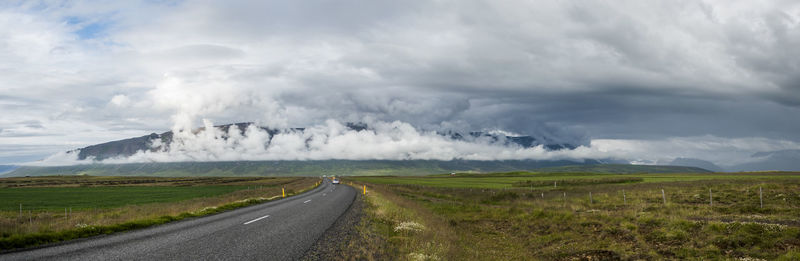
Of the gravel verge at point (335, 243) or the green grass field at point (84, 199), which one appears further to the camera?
the green grass field at point (84, 199)

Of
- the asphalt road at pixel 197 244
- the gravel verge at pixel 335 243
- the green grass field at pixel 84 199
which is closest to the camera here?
the asphalt road at pixel 197 244

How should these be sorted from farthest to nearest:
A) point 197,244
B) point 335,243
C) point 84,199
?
point 84,199
point 335,243
point 197,244

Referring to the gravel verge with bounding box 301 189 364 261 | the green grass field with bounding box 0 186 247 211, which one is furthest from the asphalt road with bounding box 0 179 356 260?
the green grass field with bounding box 0 186 247 211

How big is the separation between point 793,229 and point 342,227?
18.9 metres

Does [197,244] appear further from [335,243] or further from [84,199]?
[84,199]

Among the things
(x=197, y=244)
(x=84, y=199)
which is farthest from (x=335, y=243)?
(x=84, y=199)

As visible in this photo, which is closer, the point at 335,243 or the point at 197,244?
the point at 197,244

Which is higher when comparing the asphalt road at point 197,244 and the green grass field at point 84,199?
the asphalt road at point 197,244

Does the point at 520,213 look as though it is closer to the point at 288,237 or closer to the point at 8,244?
the point at 288,237

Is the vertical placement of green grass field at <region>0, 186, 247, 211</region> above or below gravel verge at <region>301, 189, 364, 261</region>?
below

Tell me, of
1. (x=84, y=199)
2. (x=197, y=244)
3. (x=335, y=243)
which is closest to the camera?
(x=197, y=244)

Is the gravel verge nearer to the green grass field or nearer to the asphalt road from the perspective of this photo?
the asphalt road

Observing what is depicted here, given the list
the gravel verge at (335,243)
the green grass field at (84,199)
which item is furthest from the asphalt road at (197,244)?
the green grass field at (84,199)

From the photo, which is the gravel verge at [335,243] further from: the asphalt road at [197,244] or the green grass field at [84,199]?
the green grass field at [84,199]
